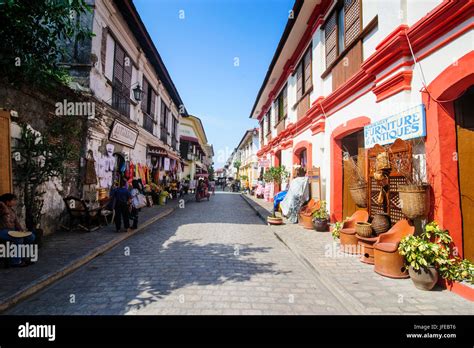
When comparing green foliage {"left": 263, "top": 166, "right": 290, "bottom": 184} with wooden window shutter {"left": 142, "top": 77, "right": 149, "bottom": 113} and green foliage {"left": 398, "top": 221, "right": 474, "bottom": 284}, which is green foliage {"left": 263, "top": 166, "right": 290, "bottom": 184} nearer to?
wooden window shutter {"left": 142, "top": 77, "right": 149, "bottom": 113}

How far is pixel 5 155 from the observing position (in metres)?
5.03

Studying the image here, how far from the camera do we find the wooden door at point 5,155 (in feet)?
16.3

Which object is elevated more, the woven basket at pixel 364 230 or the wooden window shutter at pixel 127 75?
the wooden window shutter at pixel 127 75

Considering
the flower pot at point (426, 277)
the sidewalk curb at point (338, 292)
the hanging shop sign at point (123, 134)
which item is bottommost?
the sidewalk curb at point (338, 292)

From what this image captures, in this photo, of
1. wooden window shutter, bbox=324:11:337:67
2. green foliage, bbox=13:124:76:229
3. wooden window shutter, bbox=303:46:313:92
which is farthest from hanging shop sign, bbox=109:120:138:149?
wooden window shutter, bbox=324:11:337:67

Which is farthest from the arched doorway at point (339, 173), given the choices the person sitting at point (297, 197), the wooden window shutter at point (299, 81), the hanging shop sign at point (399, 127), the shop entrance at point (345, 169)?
the wooden window shutter at point (299, 81)

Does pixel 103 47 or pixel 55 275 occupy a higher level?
pixel 103 47

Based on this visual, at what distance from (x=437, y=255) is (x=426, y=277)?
36 cm

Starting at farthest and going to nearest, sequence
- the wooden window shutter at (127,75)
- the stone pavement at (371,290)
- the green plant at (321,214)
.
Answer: the wooden window shutter at (127,75) → the green plant at (321,214) → the stone pavement at (371,290)

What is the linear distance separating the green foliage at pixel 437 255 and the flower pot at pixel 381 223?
110 centimetres

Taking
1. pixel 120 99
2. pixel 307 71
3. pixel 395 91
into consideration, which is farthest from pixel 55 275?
pixel 307 71

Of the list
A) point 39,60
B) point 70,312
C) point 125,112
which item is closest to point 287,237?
point 70,312

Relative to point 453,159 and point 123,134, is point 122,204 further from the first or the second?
point 453,159

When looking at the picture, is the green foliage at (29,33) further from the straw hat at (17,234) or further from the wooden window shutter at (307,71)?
the wooden window shutter at (307,71)
